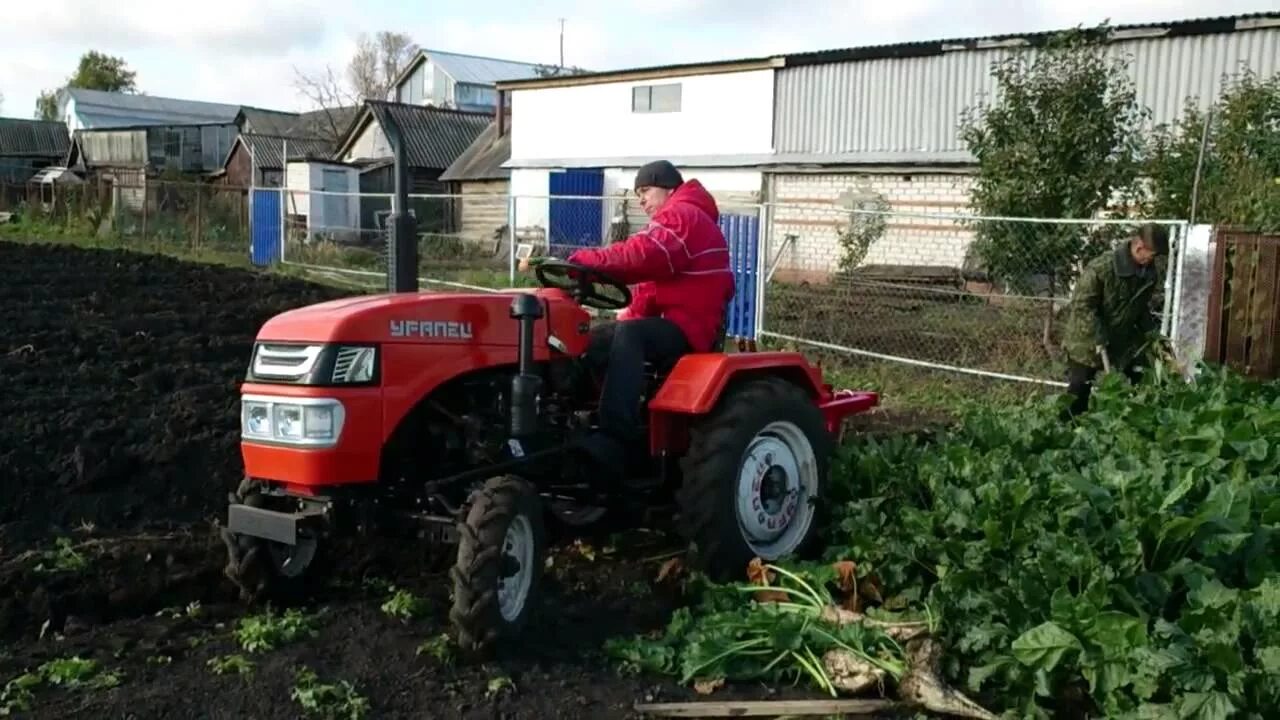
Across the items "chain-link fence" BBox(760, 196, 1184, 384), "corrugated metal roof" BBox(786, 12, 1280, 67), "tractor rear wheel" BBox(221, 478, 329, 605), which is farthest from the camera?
"corrugated metal roof" BBox(786, 12, 1280, 67)

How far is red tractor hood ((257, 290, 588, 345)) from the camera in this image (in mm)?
4484

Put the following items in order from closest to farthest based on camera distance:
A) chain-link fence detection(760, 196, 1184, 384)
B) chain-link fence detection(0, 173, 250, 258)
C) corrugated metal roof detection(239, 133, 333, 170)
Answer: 1. chain-link fence detection(760, 196, 1184, 384)
2. chain-link fence detection(0, 173, 250, 258)
3. corrugated metal roof detection(239, 133, 333, 170)

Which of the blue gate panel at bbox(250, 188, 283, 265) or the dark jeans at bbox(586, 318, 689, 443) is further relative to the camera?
the blue gate panel at bbox(250, 188, 283, 265)

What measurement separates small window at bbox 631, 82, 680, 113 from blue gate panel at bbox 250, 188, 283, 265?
9016 millimetres

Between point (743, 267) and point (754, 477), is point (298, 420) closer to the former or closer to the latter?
point (754, 477)

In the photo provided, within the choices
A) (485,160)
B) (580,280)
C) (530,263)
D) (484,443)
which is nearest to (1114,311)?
(580,280)

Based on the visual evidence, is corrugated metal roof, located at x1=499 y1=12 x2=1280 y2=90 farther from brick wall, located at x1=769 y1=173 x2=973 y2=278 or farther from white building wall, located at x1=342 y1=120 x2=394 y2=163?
white building wall, located at x1=342 y1=120 x2=394 y2=163

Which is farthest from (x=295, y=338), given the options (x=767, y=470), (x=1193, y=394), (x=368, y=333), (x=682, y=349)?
(x=1193, y=394)

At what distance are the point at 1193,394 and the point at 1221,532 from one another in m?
1.97

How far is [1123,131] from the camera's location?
12391mm

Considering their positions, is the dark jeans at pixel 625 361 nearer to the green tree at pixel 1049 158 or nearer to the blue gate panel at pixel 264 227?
the green tree at pixel 1049 158

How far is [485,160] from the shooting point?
3378 centimetres

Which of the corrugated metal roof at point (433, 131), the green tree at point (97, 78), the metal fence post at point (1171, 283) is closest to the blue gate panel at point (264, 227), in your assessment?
the corrugated metal roof at point (433, 131)

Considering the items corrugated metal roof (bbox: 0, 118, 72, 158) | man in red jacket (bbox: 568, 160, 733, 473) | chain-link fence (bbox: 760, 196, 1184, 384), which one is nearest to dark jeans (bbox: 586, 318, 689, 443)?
man in red jacket (bbox: 568, 160, 733, 473)
